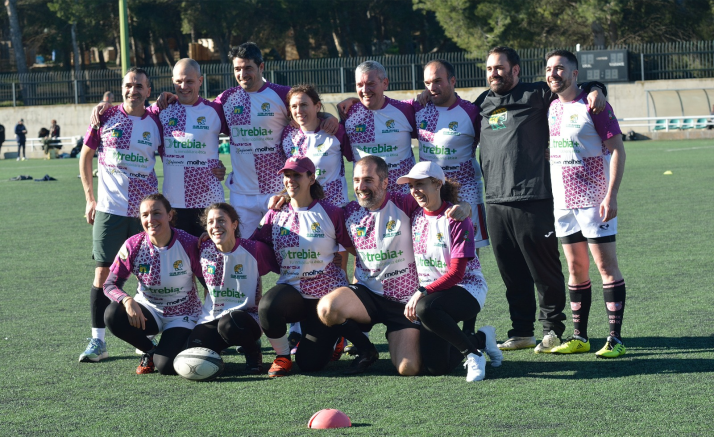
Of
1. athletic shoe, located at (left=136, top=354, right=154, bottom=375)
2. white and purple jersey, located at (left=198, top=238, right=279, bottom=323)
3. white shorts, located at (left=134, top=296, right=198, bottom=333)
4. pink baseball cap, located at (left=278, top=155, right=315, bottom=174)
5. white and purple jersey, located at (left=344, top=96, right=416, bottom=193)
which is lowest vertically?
athletic shoe, located at (left=136, top=354, right=154, bottom=375)

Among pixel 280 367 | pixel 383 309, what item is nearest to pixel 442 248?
pixel 383 309

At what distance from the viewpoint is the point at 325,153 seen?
21.2 feet

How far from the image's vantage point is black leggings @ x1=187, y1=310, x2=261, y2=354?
5715mm

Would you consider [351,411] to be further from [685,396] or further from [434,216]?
[685,396]

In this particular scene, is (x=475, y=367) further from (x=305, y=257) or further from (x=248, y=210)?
(x=248, y=210)

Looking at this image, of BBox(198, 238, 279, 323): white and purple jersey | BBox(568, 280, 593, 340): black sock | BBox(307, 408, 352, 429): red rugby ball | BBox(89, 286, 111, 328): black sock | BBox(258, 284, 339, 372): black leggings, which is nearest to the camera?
BBox(307, 408, 352, 429): red rugby ball

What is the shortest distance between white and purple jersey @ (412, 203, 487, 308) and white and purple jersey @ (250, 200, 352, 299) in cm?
51

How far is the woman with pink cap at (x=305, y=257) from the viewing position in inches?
228

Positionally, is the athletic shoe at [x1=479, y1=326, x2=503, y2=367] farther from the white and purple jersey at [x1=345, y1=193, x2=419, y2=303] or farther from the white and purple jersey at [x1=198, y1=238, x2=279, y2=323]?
the white and purple jersey at [x1=198, y1=238, x2=279, y2=323]

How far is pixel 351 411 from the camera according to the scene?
482 cm

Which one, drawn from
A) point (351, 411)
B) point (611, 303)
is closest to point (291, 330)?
point (351, 411)

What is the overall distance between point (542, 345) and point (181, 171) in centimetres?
292

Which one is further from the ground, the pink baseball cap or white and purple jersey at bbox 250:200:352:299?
the pink baseball cap

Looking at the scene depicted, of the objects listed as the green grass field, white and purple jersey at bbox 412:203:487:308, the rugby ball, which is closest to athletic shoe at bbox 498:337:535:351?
the green grass field
